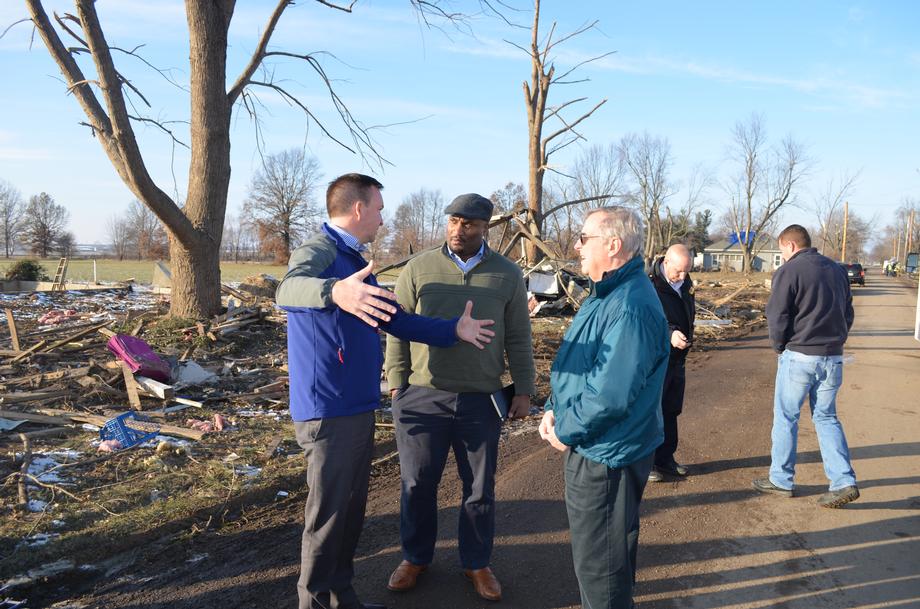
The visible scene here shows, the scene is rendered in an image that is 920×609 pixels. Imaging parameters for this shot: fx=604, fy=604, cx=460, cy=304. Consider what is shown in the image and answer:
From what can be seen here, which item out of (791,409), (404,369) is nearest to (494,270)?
(404,369)

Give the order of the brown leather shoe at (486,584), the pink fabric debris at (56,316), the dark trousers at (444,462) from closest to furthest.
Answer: the brown leather shoe at (486,584), the dark trousers at (444,462), the pink fabric debris at (56,316)

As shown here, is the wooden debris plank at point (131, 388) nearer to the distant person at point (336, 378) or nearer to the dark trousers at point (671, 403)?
the distant person at point (336, 378)

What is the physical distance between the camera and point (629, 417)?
255 centimetres

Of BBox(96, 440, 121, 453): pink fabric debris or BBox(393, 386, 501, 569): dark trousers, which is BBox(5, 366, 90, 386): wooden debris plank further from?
BBox(393, 386, 501, 569): dark trousers

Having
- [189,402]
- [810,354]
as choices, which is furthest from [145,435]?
[810,354]

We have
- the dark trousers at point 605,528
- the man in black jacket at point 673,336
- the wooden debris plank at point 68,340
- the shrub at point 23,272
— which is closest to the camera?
the dark trousers at point 605,528

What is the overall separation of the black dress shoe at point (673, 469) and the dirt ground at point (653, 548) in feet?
0.39

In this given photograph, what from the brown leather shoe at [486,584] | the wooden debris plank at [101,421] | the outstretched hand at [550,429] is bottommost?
the brown leather shoe at [486,584]

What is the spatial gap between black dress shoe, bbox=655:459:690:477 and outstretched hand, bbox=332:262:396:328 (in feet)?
12.7

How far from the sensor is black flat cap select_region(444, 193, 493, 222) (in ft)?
11.6

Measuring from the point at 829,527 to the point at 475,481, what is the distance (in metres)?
2.87

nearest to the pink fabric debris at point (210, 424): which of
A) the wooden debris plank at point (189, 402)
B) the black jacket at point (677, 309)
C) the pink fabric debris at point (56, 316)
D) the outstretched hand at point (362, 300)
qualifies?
the wooden debris plank at point (189, 402)

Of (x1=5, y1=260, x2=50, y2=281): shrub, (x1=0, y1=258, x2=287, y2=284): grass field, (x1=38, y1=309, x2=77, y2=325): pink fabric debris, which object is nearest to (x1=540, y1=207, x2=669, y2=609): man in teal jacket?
(x1=38, y1=309, x2=77, y2=325): pink fabric debris

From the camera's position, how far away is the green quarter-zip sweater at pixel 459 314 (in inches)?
140
